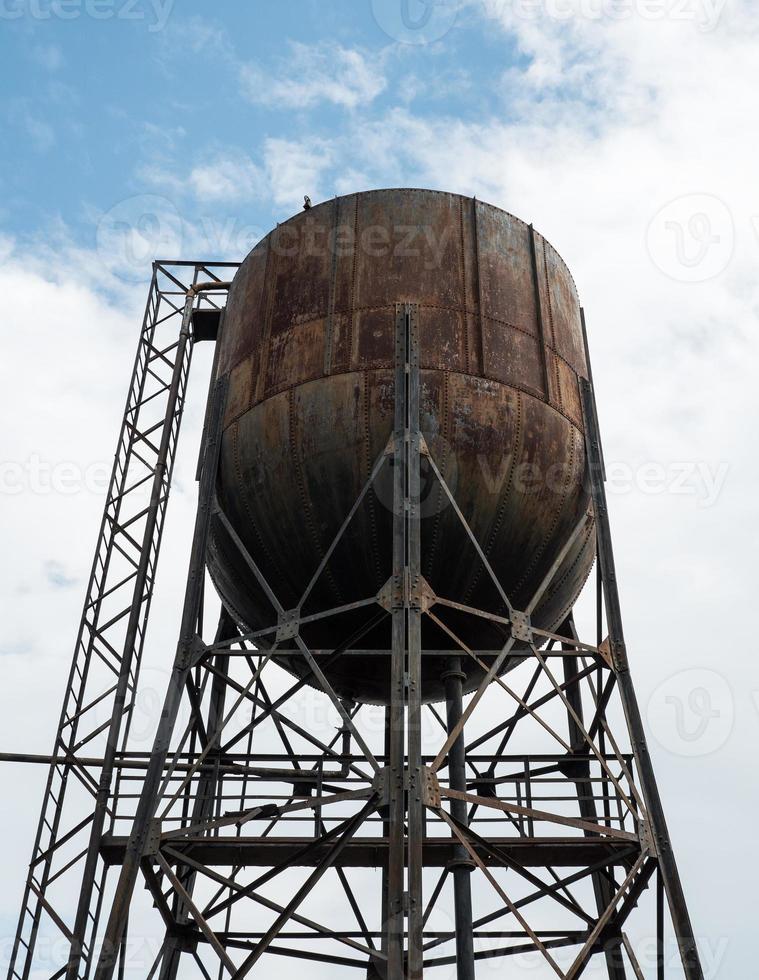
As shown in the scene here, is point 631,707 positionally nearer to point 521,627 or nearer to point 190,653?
point 521,627

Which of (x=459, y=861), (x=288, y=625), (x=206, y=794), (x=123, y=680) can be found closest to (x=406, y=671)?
(x=288, y=625)

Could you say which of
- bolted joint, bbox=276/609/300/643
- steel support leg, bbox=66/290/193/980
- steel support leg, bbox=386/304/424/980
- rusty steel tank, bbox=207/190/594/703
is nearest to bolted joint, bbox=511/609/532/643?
rusty steel tank, bbox=207/190/594/703

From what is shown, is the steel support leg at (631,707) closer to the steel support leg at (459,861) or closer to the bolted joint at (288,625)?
the steel support leg at (459,861)

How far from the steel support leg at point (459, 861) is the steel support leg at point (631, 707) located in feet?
5.86

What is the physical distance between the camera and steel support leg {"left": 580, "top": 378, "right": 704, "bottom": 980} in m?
9.58

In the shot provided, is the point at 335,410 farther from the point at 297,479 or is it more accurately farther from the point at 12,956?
the point at 12,956

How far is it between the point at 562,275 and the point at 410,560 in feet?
16.7

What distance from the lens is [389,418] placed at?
428 inches

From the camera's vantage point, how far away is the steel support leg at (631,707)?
31.4ft

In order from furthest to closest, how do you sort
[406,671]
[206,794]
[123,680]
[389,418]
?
[123,680]
[206,794]
[389,418]
[406,671]

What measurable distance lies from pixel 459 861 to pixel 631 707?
2.37m

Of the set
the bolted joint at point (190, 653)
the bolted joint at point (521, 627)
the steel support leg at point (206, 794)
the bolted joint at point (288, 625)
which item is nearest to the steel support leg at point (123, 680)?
the steel support leg at point (206, 794)

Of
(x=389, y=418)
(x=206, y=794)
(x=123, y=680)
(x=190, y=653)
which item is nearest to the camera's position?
(x=389, y=418)

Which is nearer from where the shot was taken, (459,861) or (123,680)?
(459,861)
